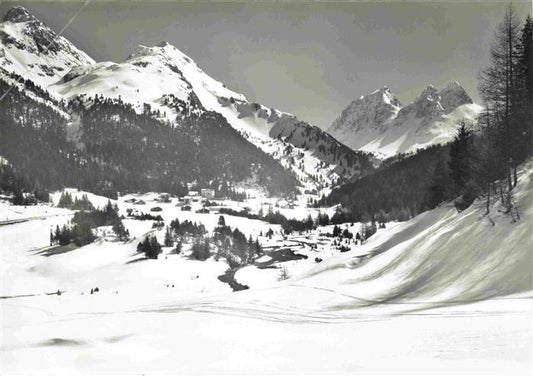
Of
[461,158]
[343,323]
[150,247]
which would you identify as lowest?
[150,247]

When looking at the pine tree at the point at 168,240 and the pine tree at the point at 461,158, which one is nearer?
the pine tree at the point at 461,158

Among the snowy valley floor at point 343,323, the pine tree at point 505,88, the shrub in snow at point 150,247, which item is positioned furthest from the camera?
the shrub in snow at point 150,247

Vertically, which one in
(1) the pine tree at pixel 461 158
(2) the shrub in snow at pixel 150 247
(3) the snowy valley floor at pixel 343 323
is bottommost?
(2) the shrub in snow at pixel 150 247

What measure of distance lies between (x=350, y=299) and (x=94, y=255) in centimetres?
12493

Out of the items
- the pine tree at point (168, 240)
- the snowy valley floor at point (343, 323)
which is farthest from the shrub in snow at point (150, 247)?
the snowy valley floor at point (343, 323)

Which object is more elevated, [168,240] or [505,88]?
[505,88]

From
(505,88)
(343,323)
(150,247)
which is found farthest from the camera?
(150,247)

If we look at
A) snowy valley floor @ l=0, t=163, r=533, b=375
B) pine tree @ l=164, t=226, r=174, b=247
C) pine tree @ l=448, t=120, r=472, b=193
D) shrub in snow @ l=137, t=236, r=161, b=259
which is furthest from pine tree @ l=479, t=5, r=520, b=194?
pine tree @ l=164, t=226, r=174, b=247

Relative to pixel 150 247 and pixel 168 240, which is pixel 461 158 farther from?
pixel 168 240

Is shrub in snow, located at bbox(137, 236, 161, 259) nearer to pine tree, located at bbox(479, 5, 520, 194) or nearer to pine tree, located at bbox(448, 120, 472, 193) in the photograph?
pine tree, located at bbox(448, 120, 472, 193)

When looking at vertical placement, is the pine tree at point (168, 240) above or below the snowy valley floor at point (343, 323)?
below

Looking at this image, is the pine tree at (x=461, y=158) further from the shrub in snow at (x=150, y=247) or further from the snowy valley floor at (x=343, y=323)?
the shrub in snow at (x=150, y=247)

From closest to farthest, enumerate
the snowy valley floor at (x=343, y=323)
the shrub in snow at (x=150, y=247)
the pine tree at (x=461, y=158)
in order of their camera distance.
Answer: the snowy valley floor at (x=343, y=323)
the pine tree at (x=461, y=158)
the shrub in snow at (x=150, y=247)

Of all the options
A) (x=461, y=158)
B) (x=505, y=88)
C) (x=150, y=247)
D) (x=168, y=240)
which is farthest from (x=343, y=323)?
(x=168, y=240)
